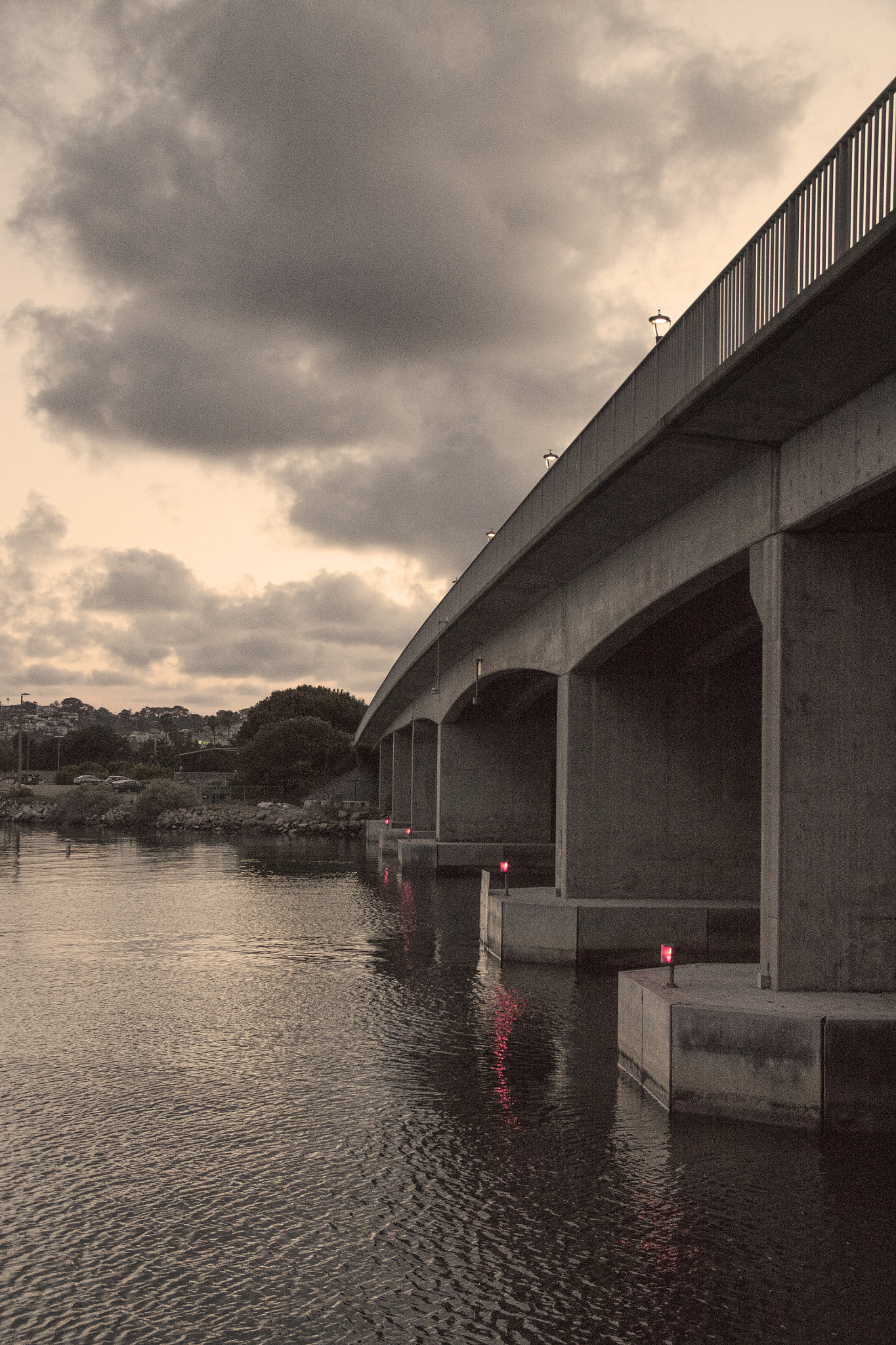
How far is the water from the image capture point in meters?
7.17

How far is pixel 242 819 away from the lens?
75.6 meters

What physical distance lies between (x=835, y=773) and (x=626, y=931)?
29.0 feet

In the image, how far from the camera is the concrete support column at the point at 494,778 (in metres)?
42.2

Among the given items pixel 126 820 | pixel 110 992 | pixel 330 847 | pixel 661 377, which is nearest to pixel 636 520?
pixel 661 377

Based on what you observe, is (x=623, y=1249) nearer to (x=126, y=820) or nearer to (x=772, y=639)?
(x=772, y=639)

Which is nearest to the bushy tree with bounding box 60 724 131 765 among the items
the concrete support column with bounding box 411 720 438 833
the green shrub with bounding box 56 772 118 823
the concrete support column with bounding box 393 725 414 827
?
the green shrub with bounding box 56 772 118 823

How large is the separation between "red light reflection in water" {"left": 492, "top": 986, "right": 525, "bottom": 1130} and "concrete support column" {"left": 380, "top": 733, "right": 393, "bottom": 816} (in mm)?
61983

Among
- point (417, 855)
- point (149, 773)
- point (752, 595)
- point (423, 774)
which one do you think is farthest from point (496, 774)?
point (149, 773)

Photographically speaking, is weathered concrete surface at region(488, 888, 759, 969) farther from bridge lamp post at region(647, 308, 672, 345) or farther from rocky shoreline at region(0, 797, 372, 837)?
rocky shoreline at region(0, 797, 372, 837)

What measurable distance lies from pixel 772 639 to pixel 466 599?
1721 centimetres

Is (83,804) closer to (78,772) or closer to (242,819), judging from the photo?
(242,819)

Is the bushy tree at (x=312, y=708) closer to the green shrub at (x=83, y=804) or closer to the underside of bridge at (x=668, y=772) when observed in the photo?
the green shrub at (x=83, y=804)

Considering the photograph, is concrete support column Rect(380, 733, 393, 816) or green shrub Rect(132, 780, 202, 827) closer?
green shrub Rect(132, 780, 202, 827)

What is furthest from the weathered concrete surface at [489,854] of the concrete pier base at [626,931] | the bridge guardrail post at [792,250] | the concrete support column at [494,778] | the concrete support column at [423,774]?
the bridge guardrail post at [792,250]
